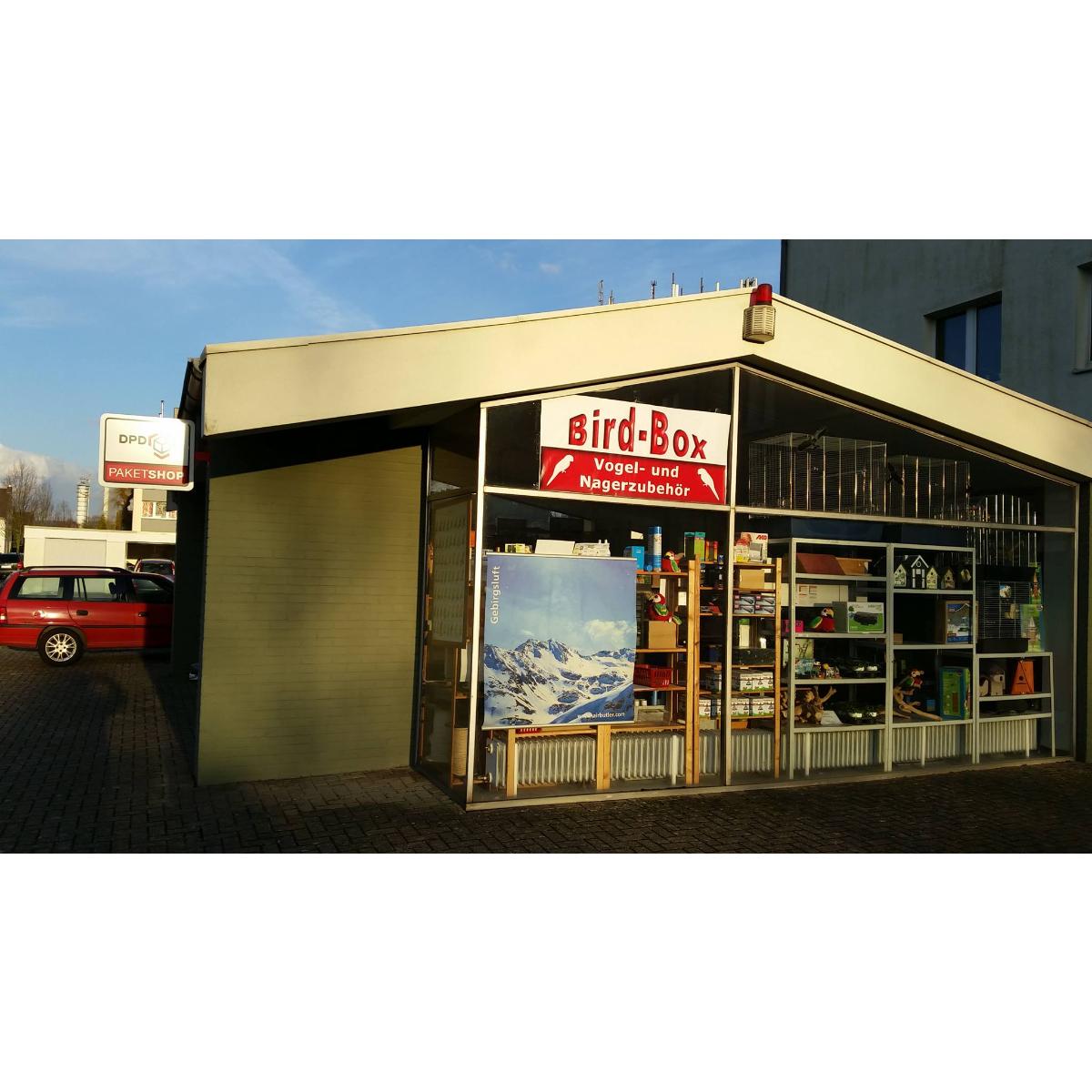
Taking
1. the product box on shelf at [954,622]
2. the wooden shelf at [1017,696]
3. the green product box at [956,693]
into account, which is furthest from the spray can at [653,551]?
the wooden shelf at [1017,696]

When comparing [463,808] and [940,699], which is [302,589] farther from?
[940,699]

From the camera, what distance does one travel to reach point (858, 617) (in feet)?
27.7

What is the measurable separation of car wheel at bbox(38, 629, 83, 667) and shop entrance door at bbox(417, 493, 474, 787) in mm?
10159

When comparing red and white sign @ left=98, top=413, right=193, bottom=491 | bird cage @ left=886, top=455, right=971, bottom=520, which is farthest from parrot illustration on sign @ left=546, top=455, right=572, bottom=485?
bird cage @ left=886, top=455, right=971, bottom=520

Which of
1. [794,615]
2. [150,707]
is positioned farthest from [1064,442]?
[150,707]

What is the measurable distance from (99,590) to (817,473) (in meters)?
13.0

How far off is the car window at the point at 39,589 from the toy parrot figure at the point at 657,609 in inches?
481

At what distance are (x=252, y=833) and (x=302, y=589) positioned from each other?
2.21m

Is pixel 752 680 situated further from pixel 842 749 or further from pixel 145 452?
pixel 145 452

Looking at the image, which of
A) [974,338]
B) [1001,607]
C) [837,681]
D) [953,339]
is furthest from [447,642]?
[953,339]

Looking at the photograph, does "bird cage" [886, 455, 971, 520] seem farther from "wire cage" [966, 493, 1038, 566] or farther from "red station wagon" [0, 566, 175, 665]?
"red station wagon" [0, 566, 175, 665]

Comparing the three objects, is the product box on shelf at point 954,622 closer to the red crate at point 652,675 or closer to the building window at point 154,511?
the red crate at point 652,675

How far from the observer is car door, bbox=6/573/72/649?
15234mm

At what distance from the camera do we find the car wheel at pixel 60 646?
50.4ft
